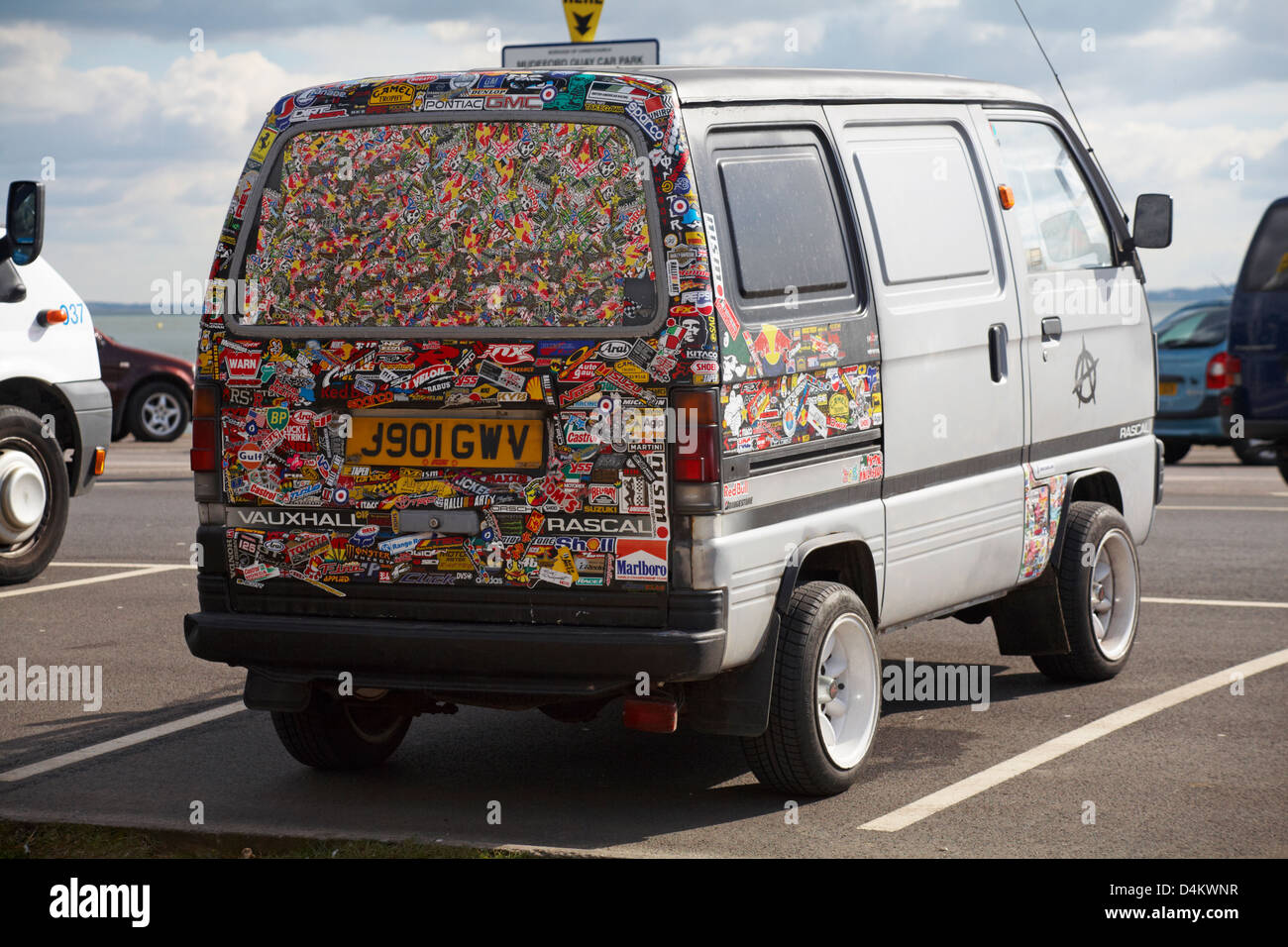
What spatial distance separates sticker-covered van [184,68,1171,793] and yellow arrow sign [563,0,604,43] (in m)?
8.57

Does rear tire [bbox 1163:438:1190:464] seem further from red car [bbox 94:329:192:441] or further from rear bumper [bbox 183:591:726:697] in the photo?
rear bumper [bbox 183:591:726:697]

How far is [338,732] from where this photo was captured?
6078 millimetres

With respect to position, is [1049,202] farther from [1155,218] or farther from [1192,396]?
[1192,396]

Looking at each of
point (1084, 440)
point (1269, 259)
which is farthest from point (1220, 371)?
point (1084, 440)

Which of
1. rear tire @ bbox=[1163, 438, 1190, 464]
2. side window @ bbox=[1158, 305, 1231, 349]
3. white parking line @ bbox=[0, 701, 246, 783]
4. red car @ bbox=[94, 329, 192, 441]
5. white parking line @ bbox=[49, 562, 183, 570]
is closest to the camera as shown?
white parking line @ bbox=[0, 701, 246, 783]

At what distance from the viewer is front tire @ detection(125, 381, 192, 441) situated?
2209cm

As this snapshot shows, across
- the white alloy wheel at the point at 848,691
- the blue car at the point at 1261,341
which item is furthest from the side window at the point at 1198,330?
the white alloy wheel at the point at 848,691

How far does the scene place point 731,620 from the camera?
5.14m

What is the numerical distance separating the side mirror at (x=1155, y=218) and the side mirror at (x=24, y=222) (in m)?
5.75

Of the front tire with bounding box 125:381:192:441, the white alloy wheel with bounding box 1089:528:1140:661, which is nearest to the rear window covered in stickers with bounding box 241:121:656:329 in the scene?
the white alloy wheel with bounding box 1089:528:1140:661

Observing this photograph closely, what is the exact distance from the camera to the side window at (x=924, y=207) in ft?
19.9

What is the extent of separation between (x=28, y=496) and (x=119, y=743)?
4028 mm

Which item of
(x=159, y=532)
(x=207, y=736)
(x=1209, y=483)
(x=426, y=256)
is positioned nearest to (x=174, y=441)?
(x=159, y=532)
